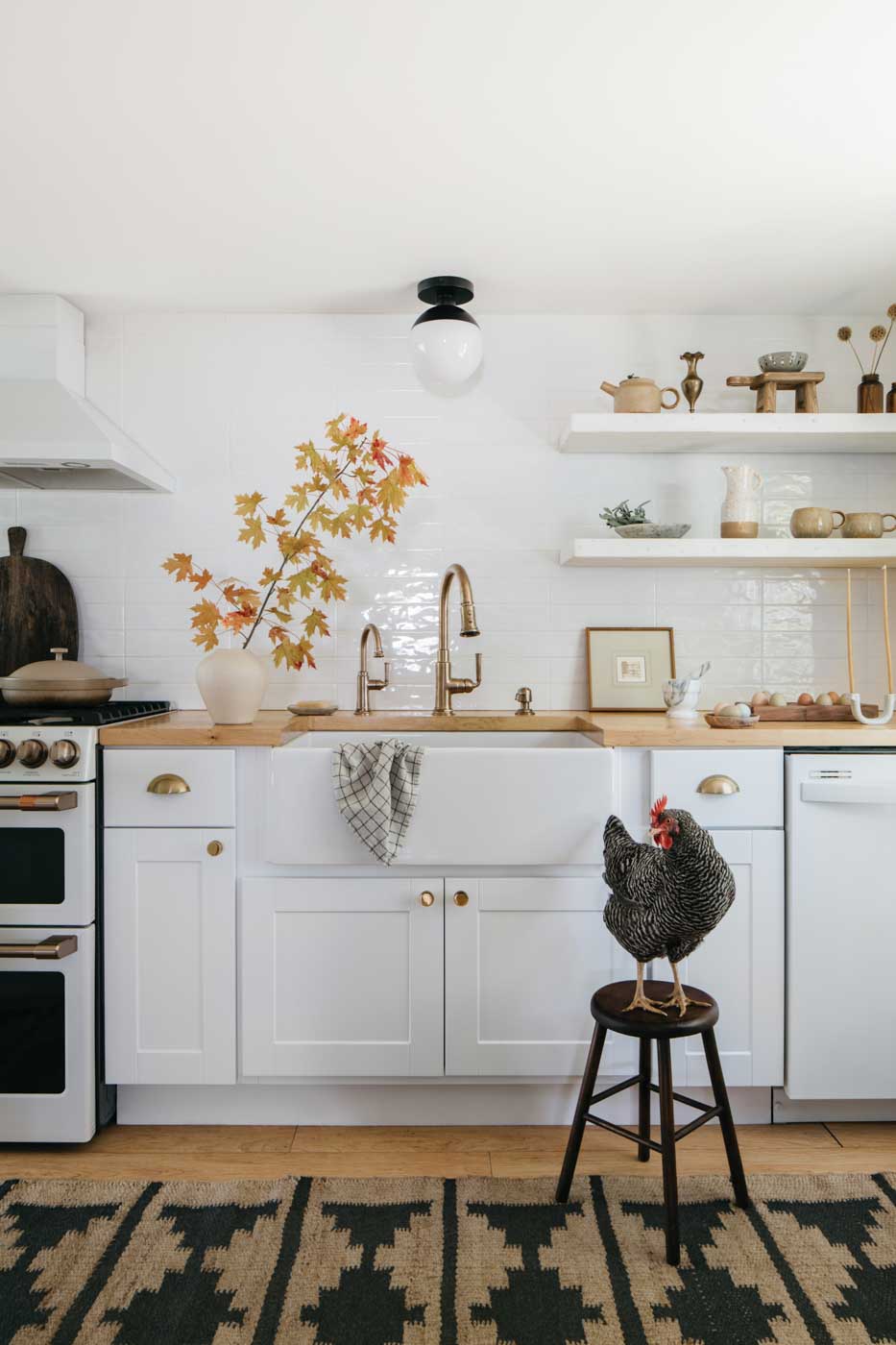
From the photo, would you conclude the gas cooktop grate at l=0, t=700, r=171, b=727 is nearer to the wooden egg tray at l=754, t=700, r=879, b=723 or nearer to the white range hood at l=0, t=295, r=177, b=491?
the white range hood at l=0, t=295, r=177, b=491

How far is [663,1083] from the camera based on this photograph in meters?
1.77

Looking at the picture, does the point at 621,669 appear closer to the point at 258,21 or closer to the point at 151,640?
the point at 151,640

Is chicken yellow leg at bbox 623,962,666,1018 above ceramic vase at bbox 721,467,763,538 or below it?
below

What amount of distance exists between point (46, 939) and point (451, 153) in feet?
6.70

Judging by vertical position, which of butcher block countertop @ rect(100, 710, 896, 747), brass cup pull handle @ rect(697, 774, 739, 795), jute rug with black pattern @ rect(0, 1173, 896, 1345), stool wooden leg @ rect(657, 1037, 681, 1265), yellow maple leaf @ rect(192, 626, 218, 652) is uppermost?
yellow maple leaf @ rect(192, 626, 218, 652)

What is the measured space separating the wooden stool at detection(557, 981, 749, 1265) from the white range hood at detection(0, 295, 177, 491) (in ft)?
6.31

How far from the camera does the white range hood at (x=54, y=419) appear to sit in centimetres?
247

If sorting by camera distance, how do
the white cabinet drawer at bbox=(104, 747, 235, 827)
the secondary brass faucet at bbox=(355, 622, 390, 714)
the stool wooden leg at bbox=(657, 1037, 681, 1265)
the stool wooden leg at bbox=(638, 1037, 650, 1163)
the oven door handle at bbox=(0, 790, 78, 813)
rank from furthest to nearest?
the secondary brass faucet at bbox=(355, 622, 390, 714)
the white cabinet drawer at bbox=(104, 747, 235, 827)
the oven door handle at bbox=(0, 790, 78, 813)
the stool wooden leg at bbox=(638, 1037, 650, 1163)
the stool wooden leg at bbox=(657, 1037, 681, 1265)

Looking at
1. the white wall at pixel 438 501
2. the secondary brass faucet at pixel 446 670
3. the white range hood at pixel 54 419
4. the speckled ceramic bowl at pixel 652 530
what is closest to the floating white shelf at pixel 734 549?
the speckled ceramic bowl at pixel 652 530

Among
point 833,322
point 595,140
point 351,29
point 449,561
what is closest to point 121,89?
point 351,29

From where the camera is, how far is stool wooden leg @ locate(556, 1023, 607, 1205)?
188 centimetres

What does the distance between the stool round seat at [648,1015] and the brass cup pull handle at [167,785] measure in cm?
108

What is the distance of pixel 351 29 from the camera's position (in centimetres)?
160

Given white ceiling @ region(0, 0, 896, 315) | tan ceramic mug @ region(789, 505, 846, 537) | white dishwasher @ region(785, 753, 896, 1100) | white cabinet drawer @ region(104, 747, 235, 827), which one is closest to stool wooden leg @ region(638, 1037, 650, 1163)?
white dishwasher @ region(785, 753, 896, 1100)
